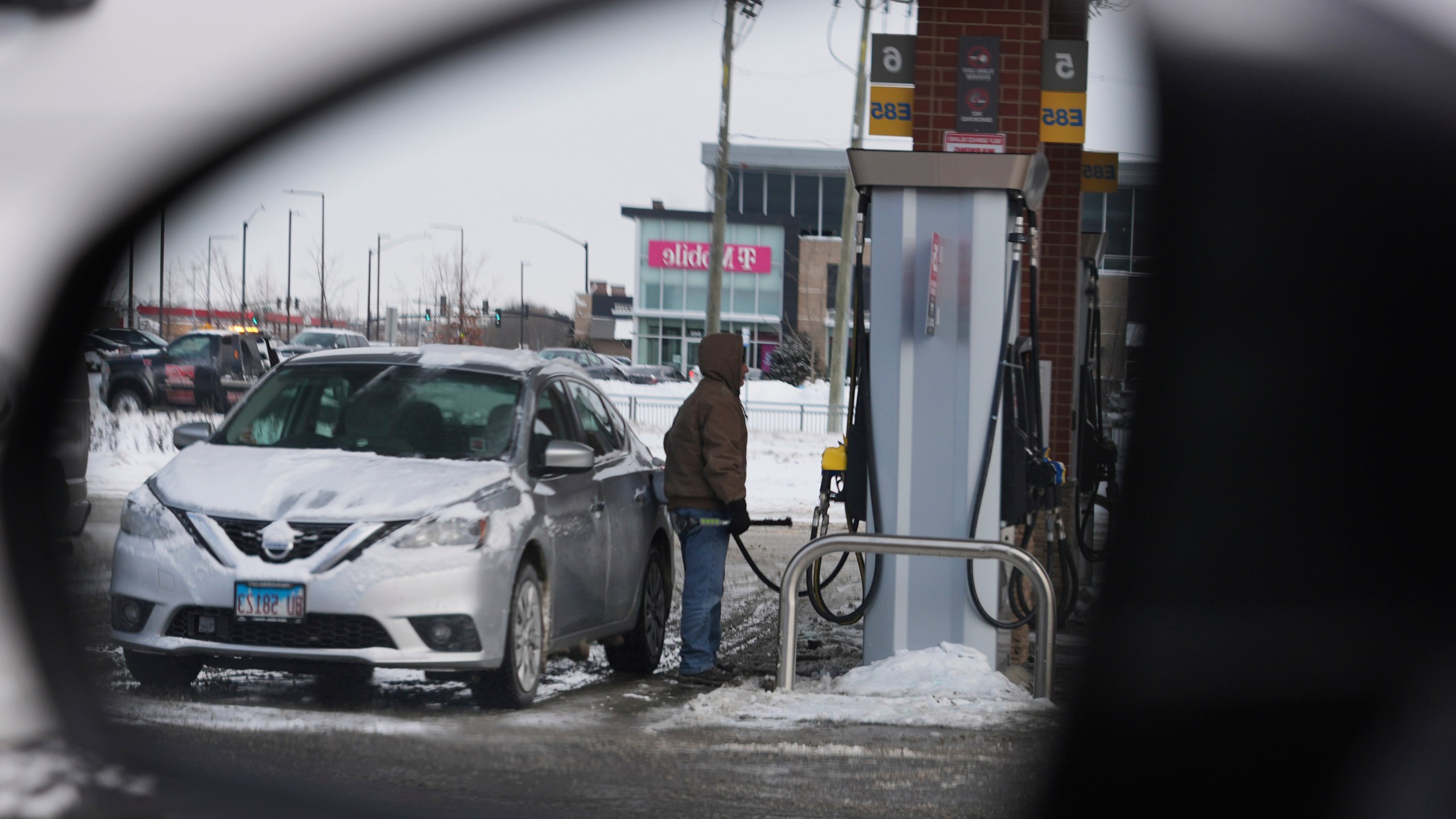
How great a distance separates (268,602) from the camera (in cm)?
433

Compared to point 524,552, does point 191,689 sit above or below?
below

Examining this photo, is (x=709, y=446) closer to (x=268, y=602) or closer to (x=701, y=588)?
(x=701, y=588)

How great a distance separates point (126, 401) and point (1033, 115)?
13.5ft

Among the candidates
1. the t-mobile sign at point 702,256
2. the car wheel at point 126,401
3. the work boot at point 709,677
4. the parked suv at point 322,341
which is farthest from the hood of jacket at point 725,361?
the car wheel at point 126,401

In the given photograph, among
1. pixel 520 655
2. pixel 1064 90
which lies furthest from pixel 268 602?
pixel 1064 90

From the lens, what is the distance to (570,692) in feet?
19.1

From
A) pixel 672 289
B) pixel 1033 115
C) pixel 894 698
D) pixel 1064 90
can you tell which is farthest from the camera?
pixel 1033 115

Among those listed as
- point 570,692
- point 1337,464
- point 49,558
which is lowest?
point 570,692

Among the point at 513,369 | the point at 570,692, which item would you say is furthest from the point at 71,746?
the point at 570,692

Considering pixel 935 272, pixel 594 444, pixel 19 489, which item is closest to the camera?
pixel 19 489

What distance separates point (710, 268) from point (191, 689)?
2275 mm

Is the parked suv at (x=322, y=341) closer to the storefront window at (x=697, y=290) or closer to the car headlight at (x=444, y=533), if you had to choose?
Result: the storefront window at (x=697, y=290)

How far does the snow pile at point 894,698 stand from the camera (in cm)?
480

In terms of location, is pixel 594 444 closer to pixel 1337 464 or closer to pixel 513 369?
pixel 513 369
